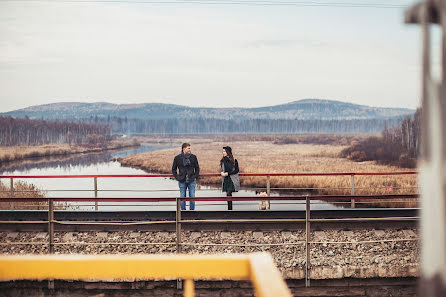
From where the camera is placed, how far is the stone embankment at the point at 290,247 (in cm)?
746

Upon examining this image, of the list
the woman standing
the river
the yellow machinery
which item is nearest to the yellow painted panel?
the yellow machinery

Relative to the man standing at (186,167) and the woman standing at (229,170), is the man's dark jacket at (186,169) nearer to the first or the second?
the man standing at (186,167)

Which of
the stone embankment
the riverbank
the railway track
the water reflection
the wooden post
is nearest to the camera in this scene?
the wooden post

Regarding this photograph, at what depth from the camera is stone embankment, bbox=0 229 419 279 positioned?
746cm

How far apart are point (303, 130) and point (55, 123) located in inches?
3800

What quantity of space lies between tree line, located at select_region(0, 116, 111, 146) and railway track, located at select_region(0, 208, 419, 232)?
10185cm

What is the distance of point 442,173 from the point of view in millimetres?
1426

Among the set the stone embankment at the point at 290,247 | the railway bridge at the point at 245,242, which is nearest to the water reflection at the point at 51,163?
the railway bridge at the point at 245,242

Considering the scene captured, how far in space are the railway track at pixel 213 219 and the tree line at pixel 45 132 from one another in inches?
4010

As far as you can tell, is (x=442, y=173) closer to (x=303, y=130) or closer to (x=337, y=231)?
(x=337, y=231)

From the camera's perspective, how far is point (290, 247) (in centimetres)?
895

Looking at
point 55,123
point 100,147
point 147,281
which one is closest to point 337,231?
point 147,281

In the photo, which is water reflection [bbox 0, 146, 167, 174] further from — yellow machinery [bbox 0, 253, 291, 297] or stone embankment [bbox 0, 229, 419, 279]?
yellow machinery [bbox 0, 253, 291, 297]

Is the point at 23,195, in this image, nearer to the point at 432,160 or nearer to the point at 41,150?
the point at 432,160
